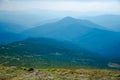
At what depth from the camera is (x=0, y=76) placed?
31172mm

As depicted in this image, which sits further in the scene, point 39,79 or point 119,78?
point 119,78

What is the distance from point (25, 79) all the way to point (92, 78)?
8977 millimetres

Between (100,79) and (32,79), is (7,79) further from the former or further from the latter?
(100,79)

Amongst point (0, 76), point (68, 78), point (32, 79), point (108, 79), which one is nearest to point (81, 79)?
point (68, 78)

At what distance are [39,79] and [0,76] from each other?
535 centimetres

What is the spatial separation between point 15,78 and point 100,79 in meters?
11.2

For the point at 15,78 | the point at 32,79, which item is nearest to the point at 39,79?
the point at 32,79

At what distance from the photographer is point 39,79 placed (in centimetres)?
3016

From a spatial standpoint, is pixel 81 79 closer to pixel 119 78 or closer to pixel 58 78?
pixel 58 78

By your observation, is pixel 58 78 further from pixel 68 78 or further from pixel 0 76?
pixel 0 76

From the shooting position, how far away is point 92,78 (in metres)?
31.8

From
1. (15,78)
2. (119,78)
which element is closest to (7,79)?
(15,78)

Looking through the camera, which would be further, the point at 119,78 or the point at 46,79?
the point at 119,78

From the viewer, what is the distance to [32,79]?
30.0 metres
